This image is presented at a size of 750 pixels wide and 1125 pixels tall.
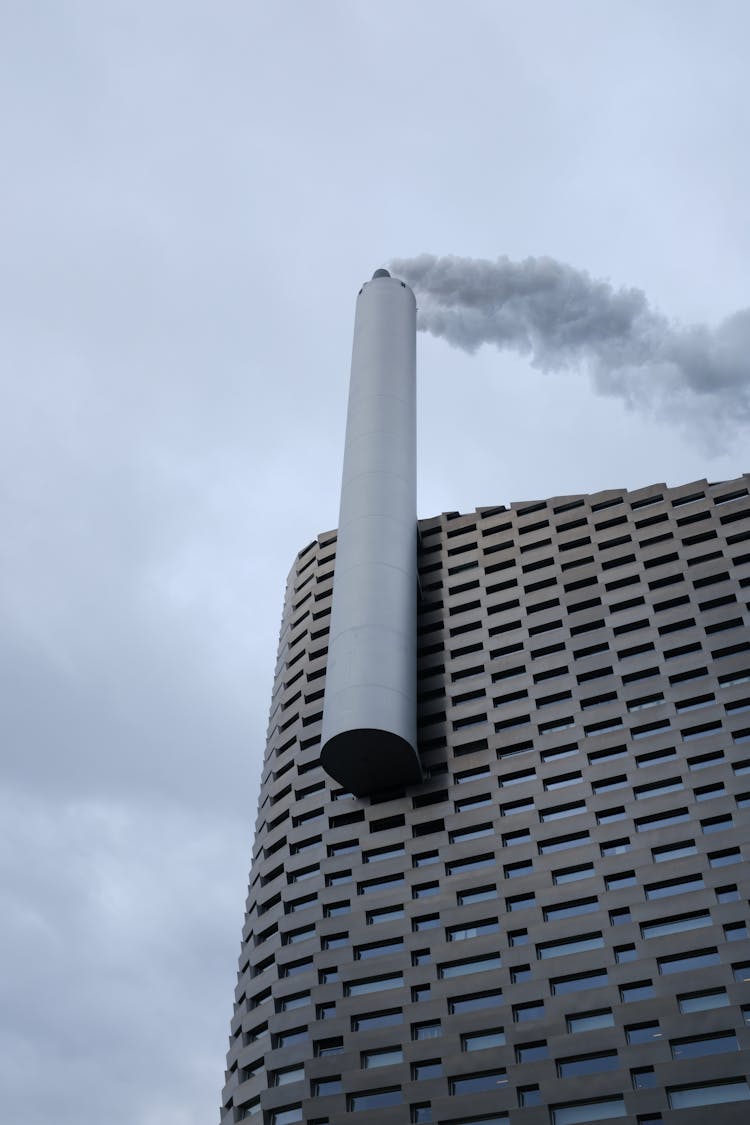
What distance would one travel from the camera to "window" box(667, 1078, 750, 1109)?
40881 mm

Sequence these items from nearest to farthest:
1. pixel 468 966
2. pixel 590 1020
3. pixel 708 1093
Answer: pixel 708 1093 < pixel 590 1020 < pixel 468 966

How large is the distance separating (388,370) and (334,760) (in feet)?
82.6

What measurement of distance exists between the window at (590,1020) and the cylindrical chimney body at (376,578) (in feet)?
44.0

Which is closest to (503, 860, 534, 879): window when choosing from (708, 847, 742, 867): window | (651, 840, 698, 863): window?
(651, 840, 698, 863): window

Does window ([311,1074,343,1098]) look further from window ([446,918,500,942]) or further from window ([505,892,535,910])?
window ([505,892,535,910])

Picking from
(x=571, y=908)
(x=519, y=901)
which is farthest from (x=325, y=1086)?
(x=571, y=908)

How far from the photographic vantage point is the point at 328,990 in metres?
49.7

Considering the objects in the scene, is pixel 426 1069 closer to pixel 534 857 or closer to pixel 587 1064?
pixel 587 1064

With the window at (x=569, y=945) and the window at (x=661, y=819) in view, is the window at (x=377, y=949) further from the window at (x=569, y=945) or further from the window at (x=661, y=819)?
the window at (x=661, y=819)

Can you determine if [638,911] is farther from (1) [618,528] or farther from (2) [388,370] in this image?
(2) [388,370]

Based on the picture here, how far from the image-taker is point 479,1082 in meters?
44.9

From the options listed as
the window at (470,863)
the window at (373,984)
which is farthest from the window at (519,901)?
the window at (373,984)

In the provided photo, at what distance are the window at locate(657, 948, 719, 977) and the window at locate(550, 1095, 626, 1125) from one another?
4975 millimetres

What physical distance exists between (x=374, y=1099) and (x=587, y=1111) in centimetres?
842
